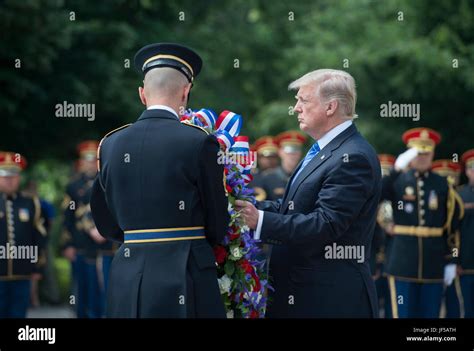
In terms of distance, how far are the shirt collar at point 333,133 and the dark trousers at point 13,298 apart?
6700 mm

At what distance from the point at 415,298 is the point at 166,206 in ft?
19.8

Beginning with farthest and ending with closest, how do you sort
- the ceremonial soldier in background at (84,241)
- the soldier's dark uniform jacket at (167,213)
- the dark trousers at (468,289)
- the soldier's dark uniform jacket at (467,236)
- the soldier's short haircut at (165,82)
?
the ceremonial soldier in background at (84,241) → the dark trousers at (468,289) → the soldier's dark uniform jacket at (467,236) → the soldier's short haircut at (165,82) → the soldier's dark uniform jacket at (167,213)

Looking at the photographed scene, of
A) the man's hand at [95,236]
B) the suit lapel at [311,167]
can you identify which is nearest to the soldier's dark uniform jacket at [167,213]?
the suit lapel at [311,167]

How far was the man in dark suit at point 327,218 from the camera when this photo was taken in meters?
6.01

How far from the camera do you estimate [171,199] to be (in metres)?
5.68

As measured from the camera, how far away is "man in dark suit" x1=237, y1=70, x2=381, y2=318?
19.7 ft

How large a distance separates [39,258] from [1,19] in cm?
336

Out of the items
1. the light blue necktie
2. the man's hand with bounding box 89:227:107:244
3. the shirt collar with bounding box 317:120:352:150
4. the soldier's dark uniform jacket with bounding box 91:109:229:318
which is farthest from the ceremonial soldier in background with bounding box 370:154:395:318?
the soldier's dark uniform jacket with bounding box 91:109:229:318

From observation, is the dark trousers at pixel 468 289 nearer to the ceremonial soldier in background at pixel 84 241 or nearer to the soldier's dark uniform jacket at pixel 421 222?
the soldier's dark uniform jacket at pixel 421 222

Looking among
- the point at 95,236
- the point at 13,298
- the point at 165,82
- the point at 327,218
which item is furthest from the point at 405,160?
the point at 165,82

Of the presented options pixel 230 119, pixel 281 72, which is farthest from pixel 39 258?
pixel 281 72

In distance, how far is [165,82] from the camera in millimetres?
5848

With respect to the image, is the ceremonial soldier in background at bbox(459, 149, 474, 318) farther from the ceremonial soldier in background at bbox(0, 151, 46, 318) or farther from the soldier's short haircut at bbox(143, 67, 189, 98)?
the soldier's short haircut at bbox(143, 67, 189, 98)

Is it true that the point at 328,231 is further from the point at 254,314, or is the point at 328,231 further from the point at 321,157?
the point at 254,314
